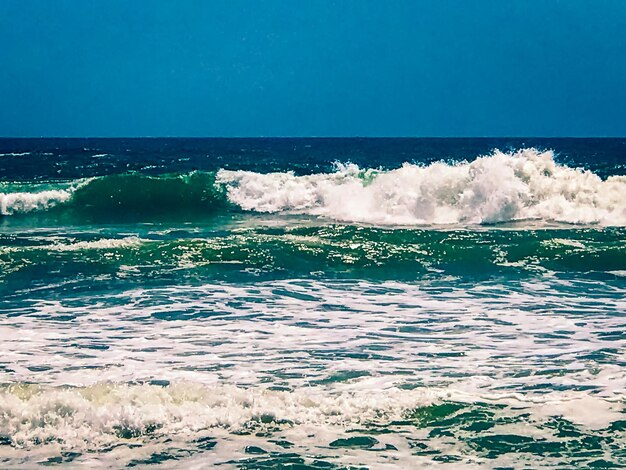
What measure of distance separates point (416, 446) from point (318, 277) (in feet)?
21.0

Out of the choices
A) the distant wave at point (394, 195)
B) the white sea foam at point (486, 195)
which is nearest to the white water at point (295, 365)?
the white sea foam at point (486, 195)

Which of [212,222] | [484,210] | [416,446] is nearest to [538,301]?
A: [416,446]

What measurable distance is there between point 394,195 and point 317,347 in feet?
44.7

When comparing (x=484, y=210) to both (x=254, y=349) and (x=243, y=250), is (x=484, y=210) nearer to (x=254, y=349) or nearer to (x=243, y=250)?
(x=243, y=250)

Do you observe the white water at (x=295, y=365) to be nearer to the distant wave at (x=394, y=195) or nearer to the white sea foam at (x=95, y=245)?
the white sea foam at (x=95, y=245)

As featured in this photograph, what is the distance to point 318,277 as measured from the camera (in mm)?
11117

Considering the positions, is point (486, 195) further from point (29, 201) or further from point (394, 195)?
point (29, 201)

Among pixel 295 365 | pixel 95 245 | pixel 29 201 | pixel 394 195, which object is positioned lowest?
pixel 295 365

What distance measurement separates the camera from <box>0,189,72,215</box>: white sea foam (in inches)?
906

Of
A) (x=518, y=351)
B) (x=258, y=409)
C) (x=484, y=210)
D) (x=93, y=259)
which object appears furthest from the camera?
(x=484, y=210)

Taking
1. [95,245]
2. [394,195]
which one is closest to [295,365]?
[95,245]

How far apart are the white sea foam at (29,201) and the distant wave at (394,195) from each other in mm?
28

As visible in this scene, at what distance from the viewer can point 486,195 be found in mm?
18953

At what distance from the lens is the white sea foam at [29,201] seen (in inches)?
906
